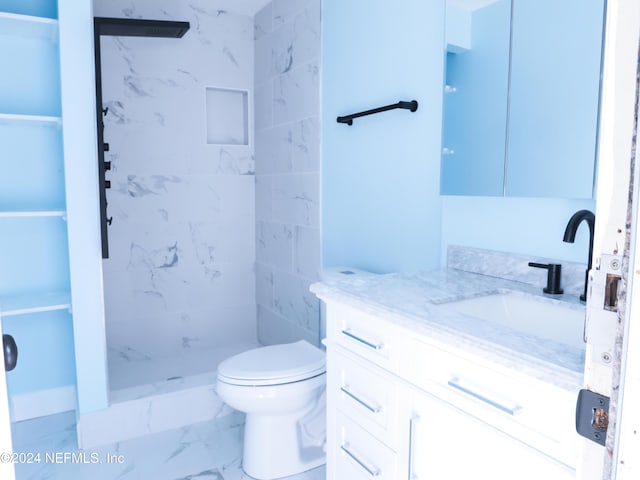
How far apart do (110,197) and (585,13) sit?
2.64 m

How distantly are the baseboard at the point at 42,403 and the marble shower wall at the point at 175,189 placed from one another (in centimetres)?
51

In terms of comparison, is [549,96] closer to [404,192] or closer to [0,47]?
[404,192]

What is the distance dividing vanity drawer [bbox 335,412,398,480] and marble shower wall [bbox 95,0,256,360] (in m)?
2.00

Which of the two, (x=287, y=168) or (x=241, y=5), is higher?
(x=241, y=5)

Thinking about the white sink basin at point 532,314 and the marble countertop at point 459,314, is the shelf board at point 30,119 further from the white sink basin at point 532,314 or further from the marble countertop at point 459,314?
the white sink basin at point 532,314

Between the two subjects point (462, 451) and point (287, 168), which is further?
point (287, 168)

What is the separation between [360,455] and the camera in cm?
138

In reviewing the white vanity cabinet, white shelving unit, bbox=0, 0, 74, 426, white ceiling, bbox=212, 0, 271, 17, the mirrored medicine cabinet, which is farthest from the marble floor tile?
white ceiling, bbox=212, 0, 271, 17

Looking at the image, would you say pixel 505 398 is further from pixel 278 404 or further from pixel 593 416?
pixel 278 404

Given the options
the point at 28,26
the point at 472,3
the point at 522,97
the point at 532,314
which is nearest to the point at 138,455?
the point at 532,314

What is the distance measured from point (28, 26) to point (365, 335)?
80.1 inches

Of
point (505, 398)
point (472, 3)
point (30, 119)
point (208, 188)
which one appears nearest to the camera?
point (505, 398)

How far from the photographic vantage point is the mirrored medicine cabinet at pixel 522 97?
1.33 metres

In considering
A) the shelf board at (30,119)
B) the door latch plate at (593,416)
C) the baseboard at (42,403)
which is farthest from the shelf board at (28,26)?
the door latch plate at (593,416)
